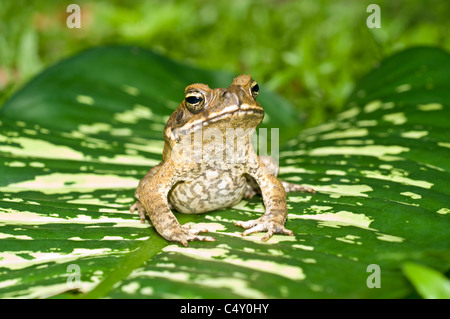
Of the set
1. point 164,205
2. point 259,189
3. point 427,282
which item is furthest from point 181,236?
point 427,282

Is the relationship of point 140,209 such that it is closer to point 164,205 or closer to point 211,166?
point 164,205

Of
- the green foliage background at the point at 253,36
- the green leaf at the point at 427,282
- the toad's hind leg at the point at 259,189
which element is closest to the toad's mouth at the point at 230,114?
the toad's hind leg at the point at 259,189

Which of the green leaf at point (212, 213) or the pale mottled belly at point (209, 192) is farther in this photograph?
the pale mottled belly at point (209, 192)

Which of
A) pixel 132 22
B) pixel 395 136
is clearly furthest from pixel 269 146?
pixel 132 22

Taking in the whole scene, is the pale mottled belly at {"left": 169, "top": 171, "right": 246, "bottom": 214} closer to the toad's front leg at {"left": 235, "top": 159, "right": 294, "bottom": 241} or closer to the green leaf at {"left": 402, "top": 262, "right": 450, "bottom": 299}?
the toad's front leg at {"left": 235, "top": 159, "right": 294, "bottom": 241}

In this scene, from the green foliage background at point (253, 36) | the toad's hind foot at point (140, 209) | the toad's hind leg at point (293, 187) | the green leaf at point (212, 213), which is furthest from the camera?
the green foliage background at point (253, 36)

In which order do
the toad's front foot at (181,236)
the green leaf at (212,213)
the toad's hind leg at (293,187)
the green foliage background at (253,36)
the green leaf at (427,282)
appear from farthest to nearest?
the green foliage background at (253,36) → the toad's hind leg at (293,187) → the toad's front foot at (181,236) → the green leaf at (212,213) → the green leaf at (427,282)

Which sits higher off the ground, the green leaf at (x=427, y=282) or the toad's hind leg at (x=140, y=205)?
the toad's hind leg at (x=140, y=205)

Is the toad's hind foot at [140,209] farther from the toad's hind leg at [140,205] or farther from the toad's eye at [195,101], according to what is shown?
the toad's eye at [195,101]

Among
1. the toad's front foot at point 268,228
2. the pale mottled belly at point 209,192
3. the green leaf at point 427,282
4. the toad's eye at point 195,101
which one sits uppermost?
the toad's eye at point 195,101

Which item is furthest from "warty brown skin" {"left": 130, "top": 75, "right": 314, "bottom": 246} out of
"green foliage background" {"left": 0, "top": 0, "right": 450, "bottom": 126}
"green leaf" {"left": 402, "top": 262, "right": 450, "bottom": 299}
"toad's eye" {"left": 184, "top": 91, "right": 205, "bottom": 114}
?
"green foliage background" {"left": 0, "top": 0, "right": 450, "bottom": 126}
